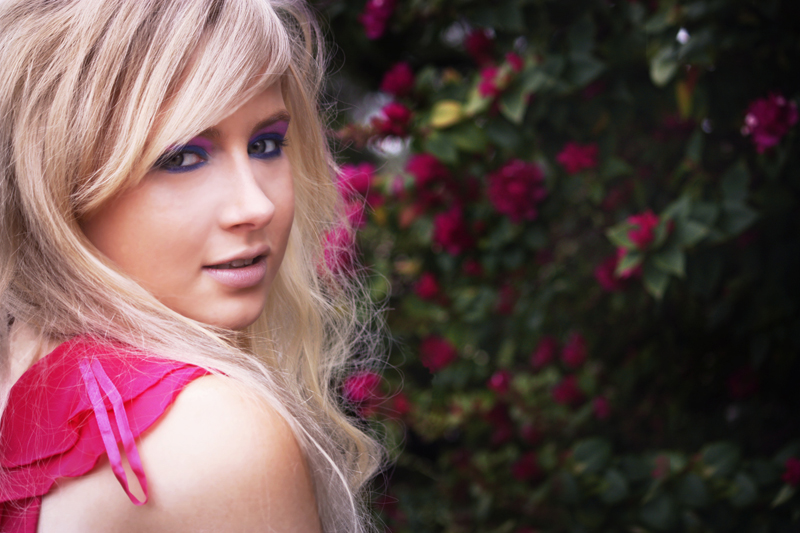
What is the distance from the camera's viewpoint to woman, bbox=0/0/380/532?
75 centimetres

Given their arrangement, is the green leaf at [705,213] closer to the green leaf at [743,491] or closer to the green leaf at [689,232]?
the green leaf at [689,232]

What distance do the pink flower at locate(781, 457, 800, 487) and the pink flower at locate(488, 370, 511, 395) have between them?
94 centimetres

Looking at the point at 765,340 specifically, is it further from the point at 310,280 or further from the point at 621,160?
the point at 310,280

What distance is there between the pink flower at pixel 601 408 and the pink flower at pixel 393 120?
103 cm

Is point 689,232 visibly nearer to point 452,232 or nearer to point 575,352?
point 452,232

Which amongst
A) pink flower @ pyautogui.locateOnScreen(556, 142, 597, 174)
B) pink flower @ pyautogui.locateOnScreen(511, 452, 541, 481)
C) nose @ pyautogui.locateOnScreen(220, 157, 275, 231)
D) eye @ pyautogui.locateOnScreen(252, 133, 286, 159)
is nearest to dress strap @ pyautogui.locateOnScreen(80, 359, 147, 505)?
nose @ pyautogui.locateOnScreen(220, 157, 275, 231)

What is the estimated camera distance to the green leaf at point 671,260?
142cm

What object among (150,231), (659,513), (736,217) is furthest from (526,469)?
(150,231)

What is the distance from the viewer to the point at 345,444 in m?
1.28

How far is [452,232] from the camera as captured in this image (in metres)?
1.89

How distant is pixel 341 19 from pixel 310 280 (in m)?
1.05

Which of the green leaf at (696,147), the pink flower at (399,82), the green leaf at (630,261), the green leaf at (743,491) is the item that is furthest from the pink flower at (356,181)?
the green leaf at (743,491)

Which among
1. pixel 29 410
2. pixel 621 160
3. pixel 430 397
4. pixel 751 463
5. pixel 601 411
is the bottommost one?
pixel 430 397

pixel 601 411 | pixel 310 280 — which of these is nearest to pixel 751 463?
pixel 601 411
